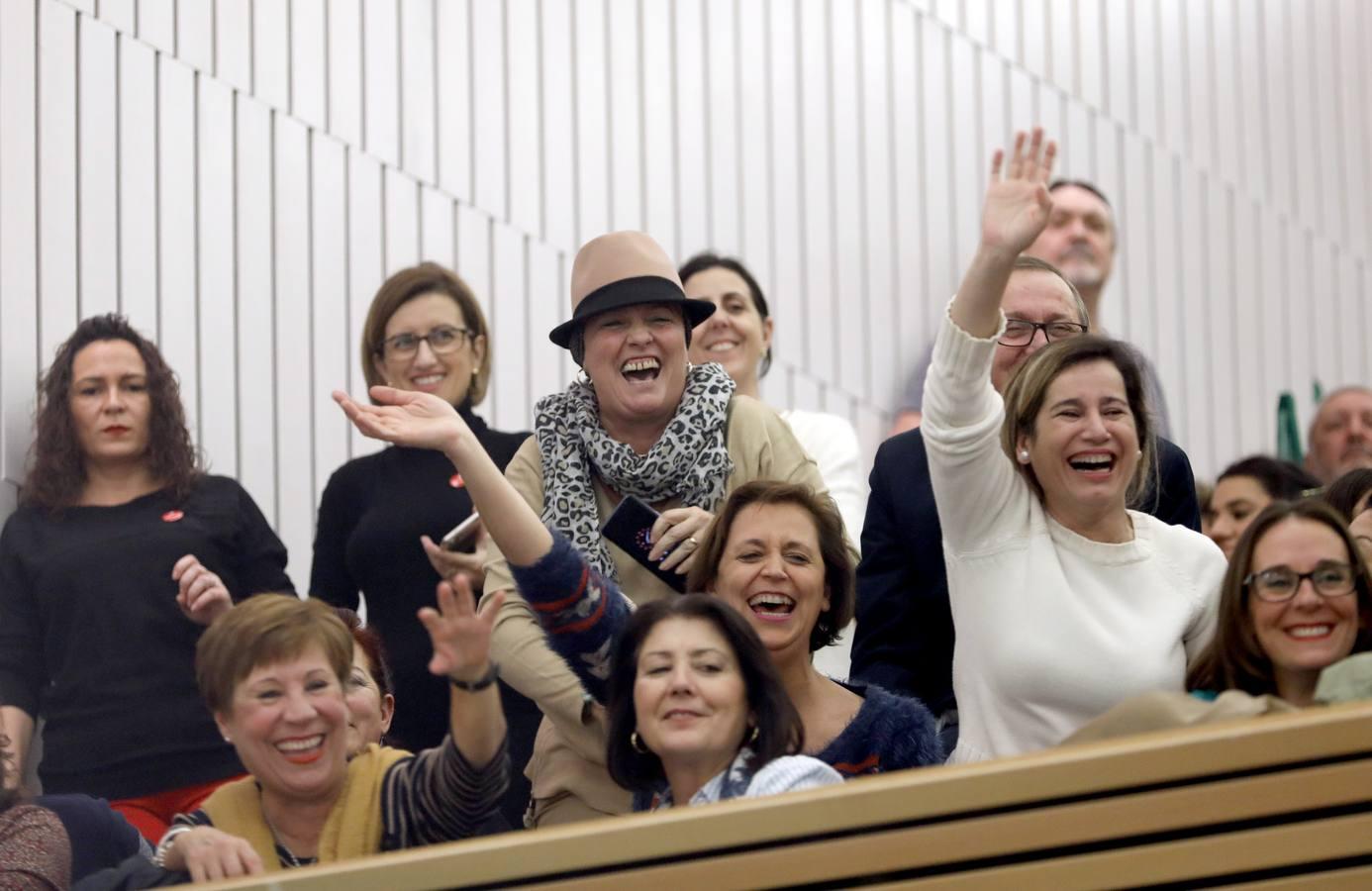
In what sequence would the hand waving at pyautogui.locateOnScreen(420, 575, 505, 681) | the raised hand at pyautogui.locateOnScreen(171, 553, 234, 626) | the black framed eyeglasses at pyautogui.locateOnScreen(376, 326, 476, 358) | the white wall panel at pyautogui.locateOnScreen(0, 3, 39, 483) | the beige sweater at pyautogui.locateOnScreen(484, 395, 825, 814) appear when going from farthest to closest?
the white wall panel at pyautogui.locateOnScreen(0, 3, 39, 483) < the black framed eyeglasses at pyautogui.locateOnScreen(376, 326, 476, 358) < the raised hand at pyautogui.locateOnScreen(171, 553, 234, 626) < the beige sweater at pyautogui.locateOnScreen(484, 395, 825, 814) < the hand waving at pyautogui.locateOnScreen(420, 575, 505, 681)

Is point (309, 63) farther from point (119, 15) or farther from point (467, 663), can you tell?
point (467, 663)

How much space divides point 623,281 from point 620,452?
0.92ft

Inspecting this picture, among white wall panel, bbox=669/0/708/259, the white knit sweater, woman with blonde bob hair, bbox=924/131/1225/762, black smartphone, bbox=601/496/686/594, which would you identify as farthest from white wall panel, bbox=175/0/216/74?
the white knit sweater

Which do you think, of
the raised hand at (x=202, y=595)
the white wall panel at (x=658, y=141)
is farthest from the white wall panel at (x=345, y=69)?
the raised hand at (x=202, y=595)

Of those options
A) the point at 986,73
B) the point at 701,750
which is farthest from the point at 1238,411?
the point at 701,750

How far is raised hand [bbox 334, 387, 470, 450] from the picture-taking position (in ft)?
9.18

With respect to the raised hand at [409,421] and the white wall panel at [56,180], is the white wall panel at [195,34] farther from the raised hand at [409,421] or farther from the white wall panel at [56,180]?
the raised hand at [409,421]

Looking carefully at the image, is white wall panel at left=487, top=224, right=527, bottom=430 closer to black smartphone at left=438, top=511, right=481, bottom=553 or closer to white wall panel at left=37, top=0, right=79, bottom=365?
white wall panel at left=37, top=0, right=79, bottom=365

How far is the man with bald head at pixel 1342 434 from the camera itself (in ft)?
15.2

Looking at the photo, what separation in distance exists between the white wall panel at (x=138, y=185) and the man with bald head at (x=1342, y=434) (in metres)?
2.47

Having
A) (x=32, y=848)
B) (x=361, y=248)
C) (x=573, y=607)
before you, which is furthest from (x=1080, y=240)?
(x=32, y=848)

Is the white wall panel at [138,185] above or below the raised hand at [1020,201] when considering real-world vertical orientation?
above

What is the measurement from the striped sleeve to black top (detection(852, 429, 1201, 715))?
63cm

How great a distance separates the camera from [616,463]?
307 centimetres
